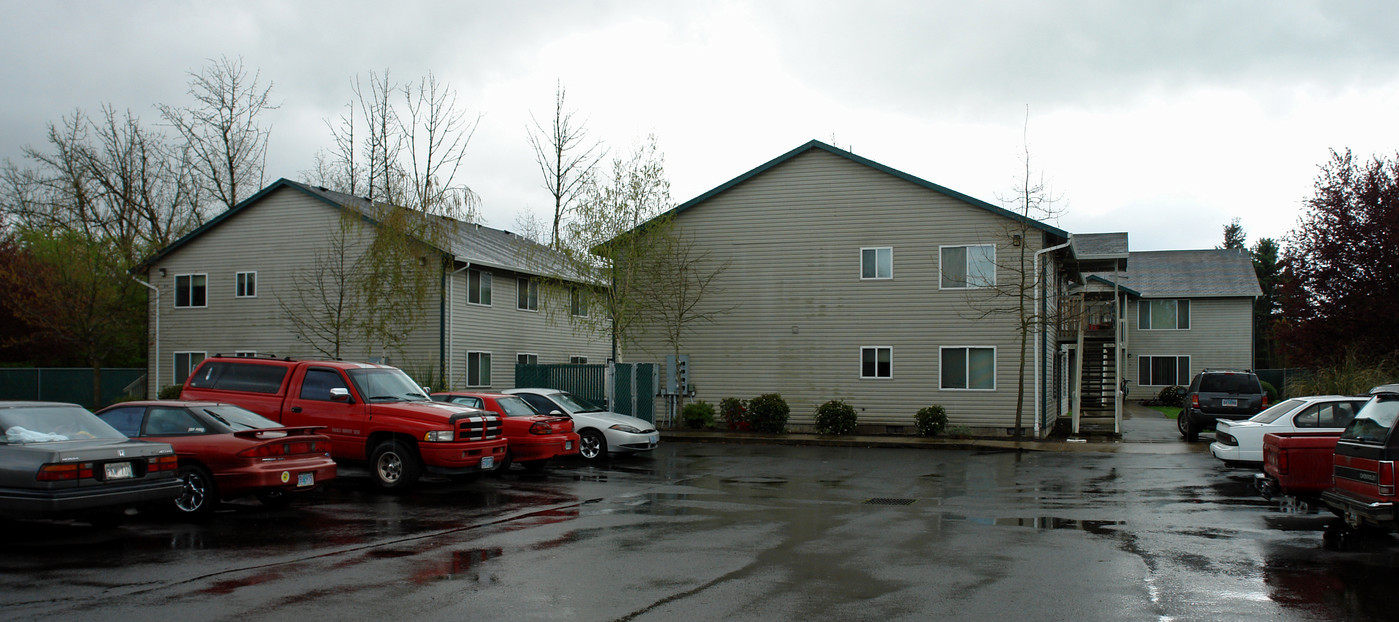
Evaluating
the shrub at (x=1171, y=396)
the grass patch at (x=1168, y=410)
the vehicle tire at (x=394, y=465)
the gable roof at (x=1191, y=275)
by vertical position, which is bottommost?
the grass patch at (x=1168, y=410)

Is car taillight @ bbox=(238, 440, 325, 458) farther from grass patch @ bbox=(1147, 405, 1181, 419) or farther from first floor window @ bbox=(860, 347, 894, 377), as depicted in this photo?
grass patch @ bbox=(1147, 405, 1181, 419)

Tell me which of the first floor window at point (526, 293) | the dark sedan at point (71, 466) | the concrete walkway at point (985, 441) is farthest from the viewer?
the first floor window at point (526, 293)

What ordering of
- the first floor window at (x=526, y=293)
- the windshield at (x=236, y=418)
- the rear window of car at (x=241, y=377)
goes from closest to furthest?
the windshield at (x=236, y=418) → the rear window of car at (x=241, y=377) → the first floor window at (x=526, y=293)

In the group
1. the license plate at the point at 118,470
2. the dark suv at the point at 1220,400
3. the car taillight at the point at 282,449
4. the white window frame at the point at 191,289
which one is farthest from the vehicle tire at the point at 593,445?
the white window frame at the point at 191,289

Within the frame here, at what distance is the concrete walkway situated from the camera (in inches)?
900

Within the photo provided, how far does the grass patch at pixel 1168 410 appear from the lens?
122 ft

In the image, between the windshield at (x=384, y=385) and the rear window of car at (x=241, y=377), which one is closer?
the windshield at (x=384, y=385)

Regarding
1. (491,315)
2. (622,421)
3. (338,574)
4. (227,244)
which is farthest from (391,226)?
(338,574)

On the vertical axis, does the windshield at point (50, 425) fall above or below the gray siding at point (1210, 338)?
below

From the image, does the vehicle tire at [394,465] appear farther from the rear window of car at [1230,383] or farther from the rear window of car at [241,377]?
the rear window of car at [1230,383]

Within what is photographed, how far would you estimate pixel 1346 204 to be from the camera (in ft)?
89.8

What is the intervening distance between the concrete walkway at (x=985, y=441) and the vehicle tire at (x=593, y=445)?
607 cm

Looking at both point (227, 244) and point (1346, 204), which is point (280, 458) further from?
point (1346, 204)

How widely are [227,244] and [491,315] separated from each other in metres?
9.42
